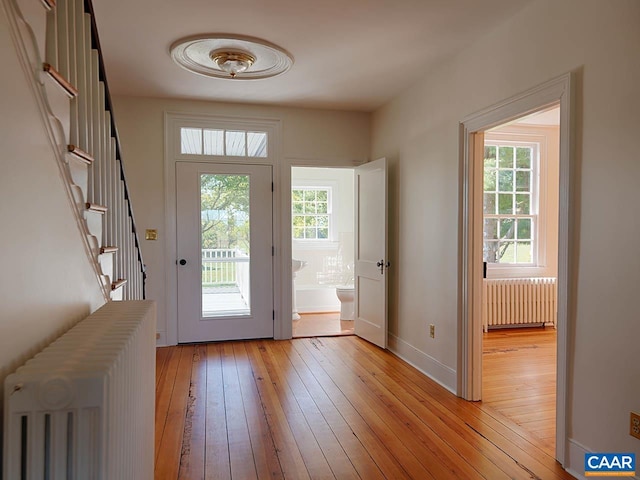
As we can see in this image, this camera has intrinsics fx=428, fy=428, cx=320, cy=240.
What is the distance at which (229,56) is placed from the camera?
3219 mm

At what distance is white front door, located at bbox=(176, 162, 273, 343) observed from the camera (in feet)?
15.1

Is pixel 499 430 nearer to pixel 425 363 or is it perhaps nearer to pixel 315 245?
pixel 425 363

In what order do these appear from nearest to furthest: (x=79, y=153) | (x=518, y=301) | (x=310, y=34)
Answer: (x=79, y=153), (x=310, y=34), (x=518, y=301)

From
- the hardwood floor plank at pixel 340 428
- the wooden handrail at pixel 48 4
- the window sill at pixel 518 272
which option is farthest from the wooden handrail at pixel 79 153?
the window sill at pixel 518 272

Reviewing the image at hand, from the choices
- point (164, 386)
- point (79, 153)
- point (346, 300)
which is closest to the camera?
point (79, 153)

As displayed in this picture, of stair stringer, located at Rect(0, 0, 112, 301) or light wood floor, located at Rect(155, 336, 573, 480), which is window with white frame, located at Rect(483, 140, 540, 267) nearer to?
light wood floor, located at Rect(155, 336, 573, 480)

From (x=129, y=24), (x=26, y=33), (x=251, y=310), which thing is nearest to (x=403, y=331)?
(x=251, y=310)

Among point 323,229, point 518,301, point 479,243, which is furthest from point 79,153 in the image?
point 323,229

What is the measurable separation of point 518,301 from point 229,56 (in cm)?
430

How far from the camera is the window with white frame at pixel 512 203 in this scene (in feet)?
17.9

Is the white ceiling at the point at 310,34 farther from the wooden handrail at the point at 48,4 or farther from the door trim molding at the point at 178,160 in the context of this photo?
the wooden handrail at the point at 48,4

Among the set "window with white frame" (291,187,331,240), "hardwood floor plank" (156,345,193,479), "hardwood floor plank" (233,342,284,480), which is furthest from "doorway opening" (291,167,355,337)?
"hardwood floor plank" (156,345,193,479)

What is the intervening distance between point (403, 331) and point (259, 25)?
118 inches

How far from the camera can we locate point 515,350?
446 cm
